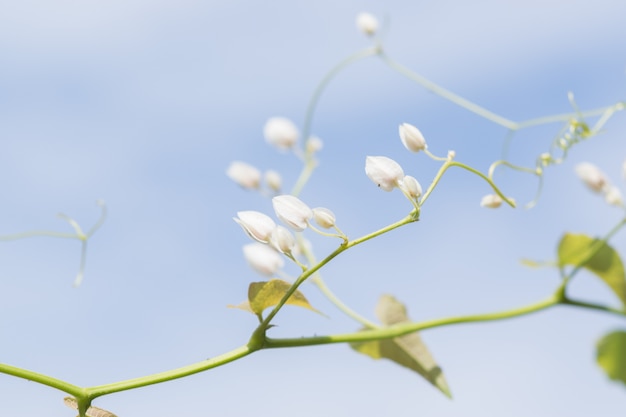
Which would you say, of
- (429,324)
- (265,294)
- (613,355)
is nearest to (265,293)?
(265,294)

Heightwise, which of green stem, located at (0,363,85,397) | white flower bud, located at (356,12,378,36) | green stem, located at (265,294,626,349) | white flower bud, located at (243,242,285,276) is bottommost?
green stem, located at (265,294,626,349)

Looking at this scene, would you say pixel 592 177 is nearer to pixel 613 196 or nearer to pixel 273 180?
pixel 613 196

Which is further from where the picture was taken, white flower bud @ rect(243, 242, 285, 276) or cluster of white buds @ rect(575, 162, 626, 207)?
white flower bud @ rect(243, 242, 285, 276)

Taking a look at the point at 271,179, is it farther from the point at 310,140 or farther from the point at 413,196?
the point at 413,196

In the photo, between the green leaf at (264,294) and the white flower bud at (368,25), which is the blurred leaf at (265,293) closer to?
the green leaf at (264,294)

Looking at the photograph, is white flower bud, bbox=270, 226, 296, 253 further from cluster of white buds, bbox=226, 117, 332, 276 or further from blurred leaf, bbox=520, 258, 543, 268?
blurred leaf, bbox=520, 258, 543, 268

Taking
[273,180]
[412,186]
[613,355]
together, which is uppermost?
[273,180]

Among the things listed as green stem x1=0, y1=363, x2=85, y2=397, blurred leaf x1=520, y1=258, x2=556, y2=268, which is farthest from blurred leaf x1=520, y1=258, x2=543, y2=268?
green stem x1=0, y1=363, x2=85, y2=397
